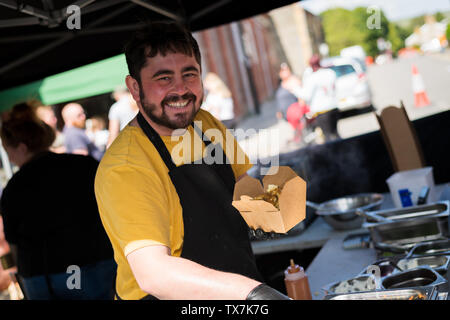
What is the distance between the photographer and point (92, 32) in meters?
3.08

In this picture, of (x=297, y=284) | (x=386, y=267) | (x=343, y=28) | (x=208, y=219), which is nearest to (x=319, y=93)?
(x=386, y=267)

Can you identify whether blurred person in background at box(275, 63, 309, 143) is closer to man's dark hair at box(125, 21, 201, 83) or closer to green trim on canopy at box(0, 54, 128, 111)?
green trim on canopy at box(0, 54, 128, 111)

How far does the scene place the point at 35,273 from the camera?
7.47 ft

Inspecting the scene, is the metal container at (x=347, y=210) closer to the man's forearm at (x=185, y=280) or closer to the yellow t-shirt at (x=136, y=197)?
the yellow t-shirt at (x=136, y=197)

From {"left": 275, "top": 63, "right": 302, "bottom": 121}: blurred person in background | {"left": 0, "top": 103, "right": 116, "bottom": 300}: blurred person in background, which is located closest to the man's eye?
{"left": 0, "top": 103, "right": 116, "bottom": 300}: blurred person in background

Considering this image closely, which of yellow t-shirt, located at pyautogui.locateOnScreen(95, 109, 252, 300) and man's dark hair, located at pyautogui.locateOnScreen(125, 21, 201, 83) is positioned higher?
man's dark hair, located at pyautogui.locateOnScreen(125, 21, 201, 83)

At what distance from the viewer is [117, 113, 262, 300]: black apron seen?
146cm

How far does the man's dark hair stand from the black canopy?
1.13 m

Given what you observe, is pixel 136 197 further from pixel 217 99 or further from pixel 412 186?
pixel 217 99

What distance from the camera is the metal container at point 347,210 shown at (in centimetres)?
259

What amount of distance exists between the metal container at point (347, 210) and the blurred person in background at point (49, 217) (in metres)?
1.21

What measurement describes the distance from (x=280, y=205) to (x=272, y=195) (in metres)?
0.07

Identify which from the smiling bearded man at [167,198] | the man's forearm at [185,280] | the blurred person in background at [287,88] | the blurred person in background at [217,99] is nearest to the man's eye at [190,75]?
the smiling bearded man at [167,198]
